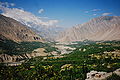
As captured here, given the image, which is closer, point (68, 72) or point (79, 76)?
point (79, 76)

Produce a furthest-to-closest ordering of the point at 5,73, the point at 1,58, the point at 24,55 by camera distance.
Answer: the point at 24,55 → the point at 1,58 → the point at 5,73

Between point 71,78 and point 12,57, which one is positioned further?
point 12,57

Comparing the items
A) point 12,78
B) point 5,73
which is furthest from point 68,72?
point 5,73

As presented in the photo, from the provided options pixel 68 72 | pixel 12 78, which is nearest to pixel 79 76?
pixel 68 72

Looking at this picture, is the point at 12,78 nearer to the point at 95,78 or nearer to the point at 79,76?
the point at 79,76

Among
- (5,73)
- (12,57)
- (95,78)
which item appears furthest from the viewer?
(12,57)

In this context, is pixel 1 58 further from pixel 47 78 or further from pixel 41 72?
pixel 47 78

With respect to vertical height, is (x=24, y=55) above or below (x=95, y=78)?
above

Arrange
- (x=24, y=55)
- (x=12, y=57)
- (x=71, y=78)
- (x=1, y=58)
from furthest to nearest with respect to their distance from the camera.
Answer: (x=24, y=55), (x=12, y=57), (x=1, y=58), (x=71, y=78)

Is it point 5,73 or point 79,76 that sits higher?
point 5,73
